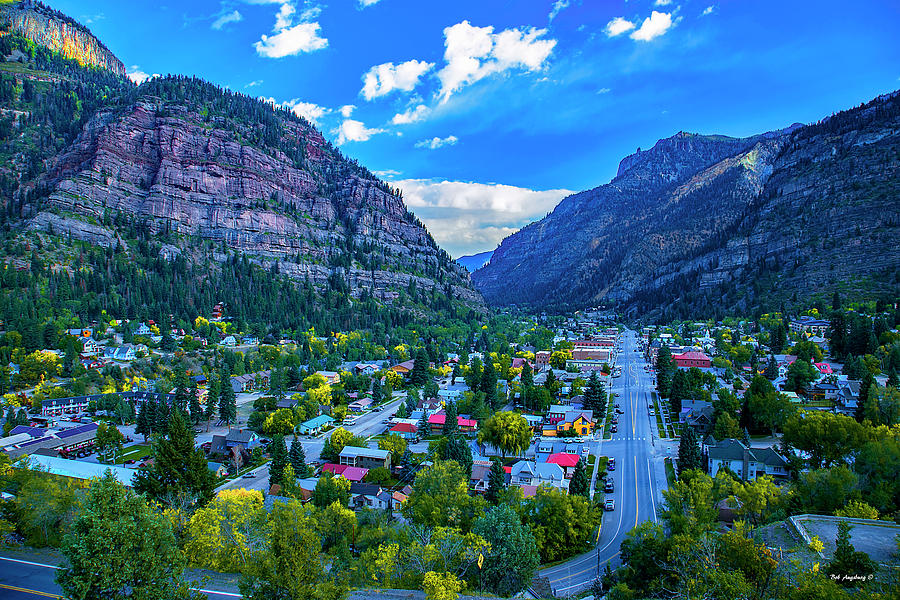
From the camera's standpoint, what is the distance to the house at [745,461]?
1224 inches

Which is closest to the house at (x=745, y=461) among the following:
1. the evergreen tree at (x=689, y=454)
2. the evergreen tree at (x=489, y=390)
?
the evergreen tree at (x=689, y=454)

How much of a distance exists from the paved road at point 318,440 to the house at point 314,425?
1.04 metres

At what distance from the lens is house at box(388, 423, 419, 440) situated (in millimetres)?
44231

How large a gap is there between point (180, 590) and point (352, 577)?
26.4 ft

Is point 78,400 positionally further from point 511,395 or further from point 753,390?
point 753,390

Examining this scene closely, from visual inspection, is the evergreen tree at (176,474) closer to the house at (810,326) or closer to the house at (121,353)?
the house at (121,353)

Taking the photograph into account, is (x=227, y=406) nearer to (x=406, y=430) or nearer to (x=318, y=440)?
(x=318, y=440)

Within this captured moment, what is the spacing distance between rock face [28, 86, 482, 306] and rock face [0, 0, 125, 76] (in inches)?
2211

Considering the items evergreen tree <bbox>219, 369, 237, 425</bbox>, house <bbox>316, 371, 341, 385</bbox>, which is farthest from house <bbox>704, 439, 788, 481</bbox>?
house <bbox>316, 371, 341, 385</bbox>

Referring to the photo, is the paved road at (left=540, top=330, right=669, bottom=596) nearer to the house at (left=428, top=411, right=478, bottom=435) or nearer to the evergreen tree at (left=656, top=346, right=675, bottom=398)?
the evergreen tree at (left=656, top=346, right=675, bottom=398)

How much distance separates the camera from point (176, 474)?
2302cm

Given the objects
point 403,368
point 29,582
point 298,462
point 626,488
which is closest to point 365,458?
point 298,462

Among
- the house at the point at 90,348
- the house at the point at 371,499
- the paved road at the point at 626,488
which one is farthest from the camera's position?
the house at the point at 90,348

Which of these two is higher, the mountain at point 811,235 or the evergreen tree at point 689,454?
the mountain at point 811,235
